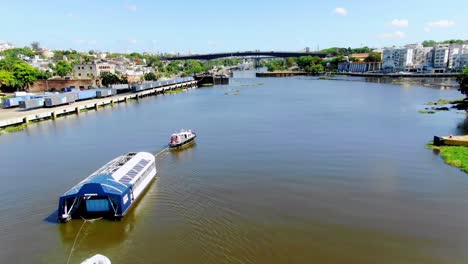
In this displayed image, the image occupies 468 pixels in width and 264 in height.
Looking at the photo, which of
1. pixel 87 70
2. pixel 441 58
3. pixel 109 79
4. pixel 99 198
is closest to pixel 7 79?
pixel 109 79

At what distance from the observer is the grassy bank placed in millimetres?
29275

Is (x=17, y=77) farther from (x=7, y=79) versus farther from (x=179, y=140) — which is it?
(x=179, y=140)

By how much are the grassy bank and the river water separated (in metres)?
1.04

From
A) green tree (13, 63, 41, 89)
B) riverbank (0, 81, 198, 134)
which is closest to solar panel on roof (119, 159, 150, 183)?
riverbank (0, 81, 198, 134)

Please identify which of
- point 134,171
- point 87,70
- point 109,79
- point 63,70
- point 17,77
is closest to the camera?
point 134,171

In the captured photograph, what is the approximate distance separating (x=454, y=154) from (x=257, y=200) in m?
22.5

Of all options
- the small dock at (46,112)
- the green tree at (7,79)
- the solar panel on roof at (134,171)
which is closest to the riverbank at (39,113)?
the small dock at (46,112)

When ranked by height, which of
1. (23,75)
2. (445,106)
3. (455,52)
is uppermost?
(455,52)

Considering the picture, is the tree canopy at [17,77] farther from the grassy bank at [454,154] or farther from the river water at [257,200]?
the grassy bank at [454,154]

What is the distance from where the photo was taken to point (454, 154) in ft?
105

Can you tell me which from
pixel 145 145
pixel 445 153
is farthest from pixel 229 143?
pixel 445 153

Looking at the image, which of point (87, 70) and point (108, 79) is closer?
point (108, 79)

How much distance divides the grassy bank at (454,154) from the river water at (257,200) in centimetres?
104

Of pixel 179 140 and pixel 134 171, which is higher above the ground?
pixel 134 171
